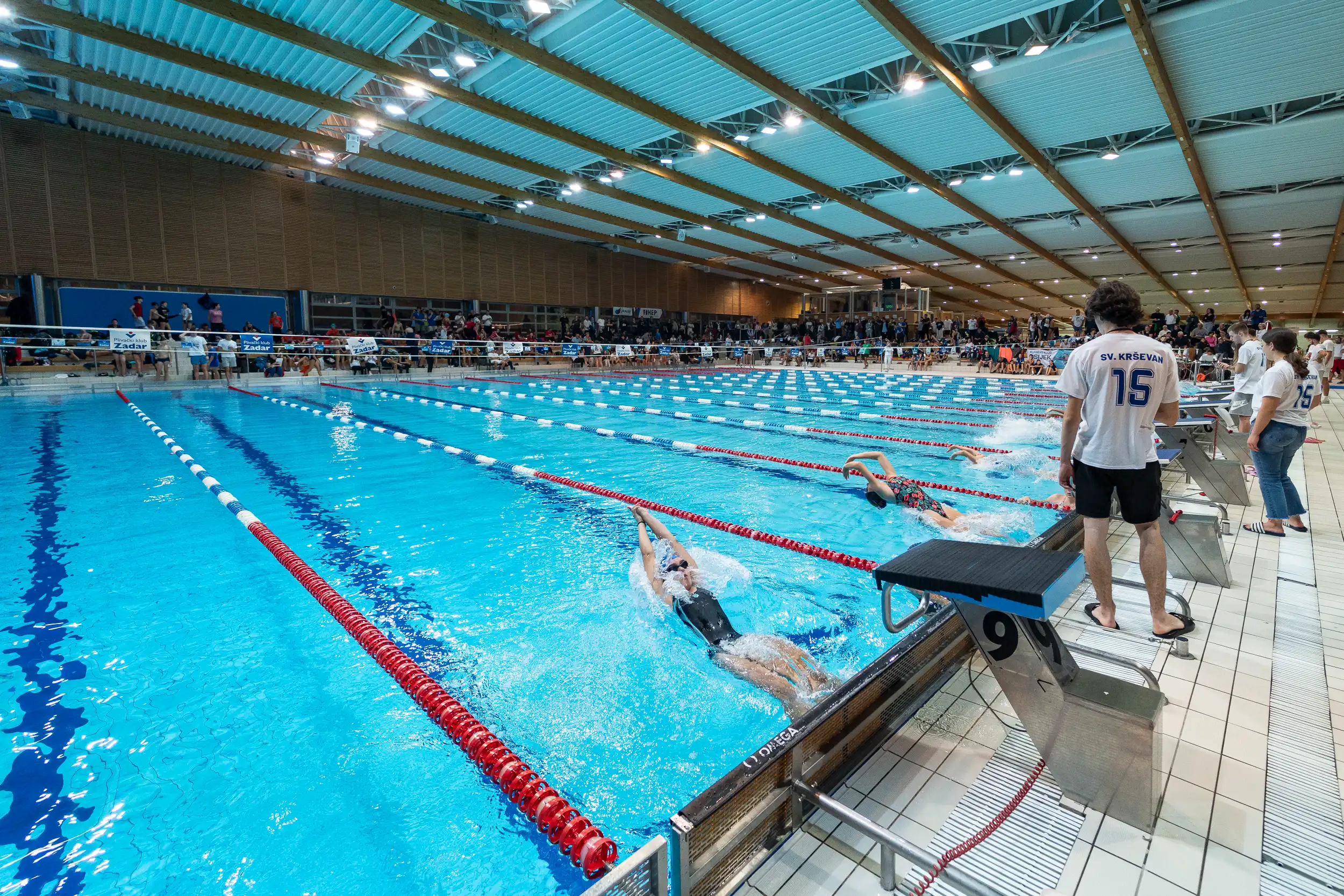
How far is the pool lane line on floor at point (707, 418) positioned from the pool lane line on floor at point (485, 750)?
5.92 meters

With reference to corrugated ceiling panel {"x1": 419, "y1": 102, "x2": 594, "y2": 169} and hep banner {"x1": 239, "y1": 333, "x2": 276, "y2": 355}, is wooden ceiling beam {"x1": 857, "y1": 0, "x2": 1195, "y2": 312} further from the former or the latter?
hep banner {"x1": 239, "y1": 333, "x2": 276, "y2": 355}

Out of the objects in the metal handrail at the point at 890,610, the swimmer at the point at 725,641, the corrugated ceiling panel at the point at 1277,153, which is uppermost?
the corrugated ceiling panel at the point at 1277,153

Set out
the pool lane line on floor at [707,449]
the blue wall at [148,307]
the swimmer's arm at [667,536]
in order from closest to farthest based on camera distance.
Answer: the swimmer's arm at [667,536] → the pool lane line on floor at [707,449] → the blue wall at [148,307]

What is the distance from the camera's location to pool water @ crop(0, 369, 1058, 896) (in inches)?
66.8

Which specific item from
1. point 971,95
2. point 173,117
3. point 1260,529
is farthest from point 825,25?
point 173,117

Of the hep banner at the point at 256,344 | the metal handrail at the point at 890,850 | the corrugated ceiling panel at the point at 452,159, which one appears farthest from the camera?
the corrugated ceiling panel at the point at 452,159

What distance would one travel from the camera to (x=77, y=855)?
1.63 m

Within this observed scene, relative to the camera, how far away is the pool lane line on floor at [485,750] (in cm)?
135

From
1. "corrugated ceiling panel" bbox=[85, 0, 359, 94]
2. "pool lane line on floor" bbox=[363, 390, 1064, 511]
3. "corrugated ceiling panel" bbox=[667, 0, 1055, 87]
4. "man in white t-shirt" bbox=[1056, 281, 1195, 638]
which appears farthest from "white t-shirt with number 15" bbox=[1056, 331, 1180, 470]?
"corrugated ceiling panel" bbox=[85, 0, 359, 94]

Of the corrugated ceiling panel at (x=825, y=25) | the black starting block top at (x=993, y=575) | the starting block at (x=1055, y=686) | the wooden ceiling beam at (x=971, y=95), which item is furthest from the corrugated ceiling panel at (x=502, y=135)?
the starting block at (x=1055, y=686)

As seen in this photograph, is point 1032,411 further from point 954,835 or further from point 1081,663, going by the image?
point 954,835

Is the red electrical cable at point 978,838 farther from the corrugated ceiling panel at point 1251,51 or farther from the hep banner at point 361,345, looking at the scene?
the hep banner at point 361,345

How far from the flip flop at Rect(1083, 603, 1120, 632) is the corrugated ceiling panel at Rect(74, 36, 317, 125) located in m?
14.8

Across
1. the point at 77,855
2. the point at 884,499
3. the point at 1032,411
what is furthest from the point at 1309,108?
the point at 77,855
